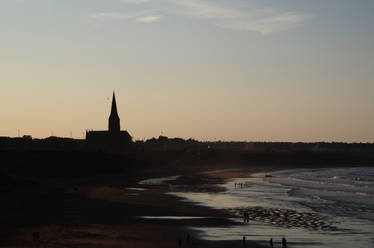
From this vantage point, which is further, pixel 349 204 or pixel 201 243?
pixel 349 204

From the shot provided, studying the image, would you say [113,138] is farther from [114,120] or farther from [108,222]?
[108,222]

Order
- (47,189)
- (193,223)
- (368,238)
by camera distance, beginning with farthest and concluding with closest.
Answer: (47,189), (193,223), (368,238)

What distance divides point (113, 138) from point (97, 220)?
132m

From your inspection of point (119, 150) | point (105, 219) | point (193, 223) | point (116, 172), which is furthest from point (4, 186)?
point (119, 150)

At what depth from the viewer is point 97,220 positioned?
51.5m

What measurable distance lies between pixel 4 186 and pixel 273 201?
114ft

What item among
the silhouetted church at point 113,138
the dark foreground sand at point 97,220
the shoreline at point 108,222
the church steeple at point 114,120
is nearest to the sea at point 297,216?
the shoreline at point 108,222

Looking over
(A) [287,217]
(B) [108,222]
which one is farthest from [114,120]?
(B) [108,222]

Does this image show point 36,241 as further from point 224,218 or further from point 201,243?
point 224,218

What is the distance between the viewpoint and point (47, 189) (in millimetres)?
80625

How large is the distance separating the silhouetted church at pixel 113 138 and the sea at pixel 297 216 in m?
96.5

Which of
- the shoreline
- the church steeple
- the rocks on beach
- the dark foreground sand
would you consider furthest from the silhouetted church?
the rocks on beach

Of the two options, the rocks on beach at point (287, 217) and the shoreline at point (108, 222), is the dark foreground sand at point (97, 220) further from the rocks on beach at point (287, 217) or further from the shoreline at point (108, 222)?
the rocks on beach at point (287, 217)

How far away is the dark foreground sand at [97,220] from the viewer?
41.0m
